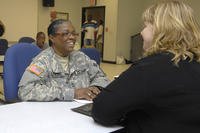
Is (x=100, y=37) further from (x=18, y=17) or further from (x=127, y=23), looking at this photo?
(x=18, y=17)

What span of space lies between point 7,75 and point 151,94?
126 centimetres

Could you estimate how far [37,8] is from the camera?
896 centimetres

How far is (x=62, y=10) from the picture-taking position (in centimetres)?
1005

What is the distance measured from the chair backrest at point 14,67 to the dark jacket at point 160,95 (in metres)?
1.07

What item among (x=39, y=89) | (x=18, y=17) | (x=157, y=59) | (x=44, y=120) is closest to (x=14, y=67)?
(x=39, y=89)

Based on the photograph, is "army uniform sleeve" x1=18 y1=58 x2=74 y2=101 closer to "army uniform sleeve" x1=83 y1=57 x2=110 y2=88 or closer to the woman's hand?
the woman's hand

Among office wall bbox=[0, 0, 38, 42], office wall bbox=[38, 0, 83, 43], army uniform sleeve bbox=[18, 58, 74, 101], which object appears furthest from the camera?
office wall bbox=[38, 0, 83, 43]

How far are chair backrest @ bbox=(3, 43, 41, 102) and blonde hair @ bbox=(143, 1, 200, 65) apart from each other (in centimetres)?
116

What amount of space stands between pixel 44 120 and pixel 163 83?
23.9 inches

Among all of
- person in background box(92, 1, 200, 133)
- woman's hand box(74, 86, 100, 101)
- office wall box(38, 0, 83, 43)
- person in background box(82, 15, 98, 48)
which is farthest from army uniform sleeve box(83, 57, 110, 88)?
person in background box(82, 15, 98, 48)

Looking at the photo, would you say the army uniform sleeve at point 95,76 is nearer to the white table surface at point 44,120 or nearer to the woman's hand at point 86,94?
the woman's hand at point 86,94

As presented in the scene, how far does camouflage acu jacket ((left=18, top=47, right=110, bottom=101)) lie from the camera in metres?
1.81

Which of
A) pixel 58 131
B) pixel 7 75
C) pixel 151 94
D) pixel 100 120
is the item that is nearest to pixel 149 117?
pixel 151 94

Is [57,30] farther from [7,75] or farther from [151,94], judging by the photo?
[151,94]
